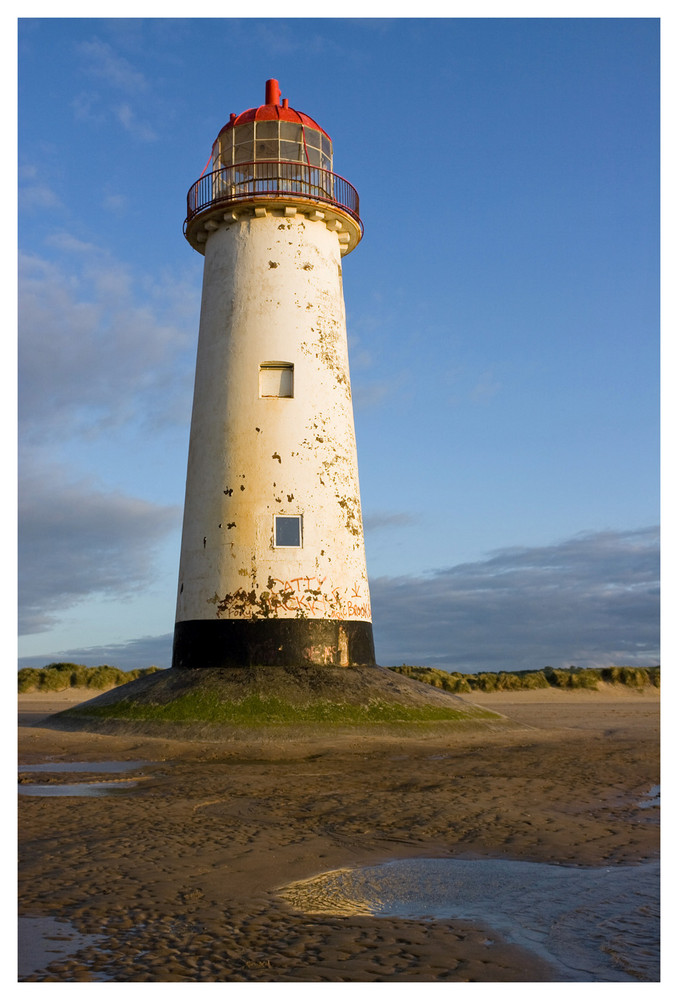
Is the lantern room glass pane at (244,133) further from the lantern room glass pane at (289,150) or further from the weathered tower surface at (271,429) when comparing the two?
the lantern room glass pane at (289,150)

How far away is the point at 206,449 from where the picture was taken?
17672 millimetres

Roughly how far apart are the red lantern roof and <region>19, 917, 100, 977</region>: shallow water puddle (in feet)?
58.4

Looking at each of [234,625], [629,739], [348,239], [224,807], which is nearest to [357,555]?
[234,625]

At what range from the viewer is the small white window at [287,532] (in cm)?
1667

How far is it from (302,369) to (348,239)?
422 cm

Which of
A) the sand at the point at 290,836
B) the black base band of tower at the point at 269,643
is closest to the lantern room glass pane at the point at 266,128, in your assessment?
the black base band of tower at the point at 269,643

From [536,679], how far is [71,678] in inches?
673

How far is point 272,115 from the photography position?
62.7ft

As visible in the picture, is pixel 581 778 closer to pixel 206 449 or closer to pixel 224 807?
pixel 224 807

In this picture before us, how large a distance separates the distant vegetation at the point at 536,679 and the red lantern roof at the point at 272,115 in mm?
19437

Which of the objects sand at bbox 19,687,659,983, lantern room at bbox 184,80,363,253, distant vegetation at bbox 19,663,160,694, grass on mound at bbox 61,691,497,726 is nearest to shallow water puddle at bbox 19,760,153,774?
sand at bbox 19,687,659,983

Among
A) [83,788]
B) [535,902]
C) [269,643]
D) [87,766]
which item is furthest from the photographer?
[269,643]

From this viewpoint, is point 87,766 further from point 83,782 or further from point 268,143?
point 268,143

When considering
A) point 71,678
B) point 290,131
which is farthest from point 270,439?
point 71,678
